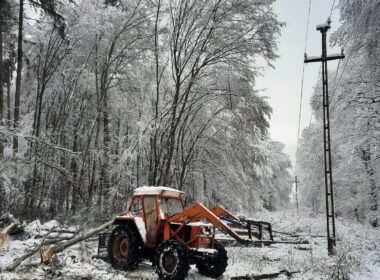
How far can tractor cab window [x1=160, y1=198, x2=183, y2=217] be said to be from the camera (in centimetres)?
955

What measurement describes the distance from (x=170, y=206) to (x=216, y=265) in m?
1.93

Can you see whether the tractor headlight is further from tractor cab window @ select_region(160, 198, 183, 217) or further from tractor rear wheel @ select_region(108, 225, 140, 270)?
tractor rear wheel @ select_region(108, 225, 140, 270)

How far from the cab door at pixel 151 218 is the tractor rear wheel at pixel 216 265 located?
1.33 m

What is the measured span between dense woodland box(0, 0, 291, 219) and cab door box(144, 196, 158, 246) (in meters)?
4.45

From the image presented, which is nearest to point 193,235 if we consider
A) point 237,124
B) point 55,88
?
point 237,124

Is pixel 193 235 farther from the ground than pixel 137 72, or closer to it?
closer to it

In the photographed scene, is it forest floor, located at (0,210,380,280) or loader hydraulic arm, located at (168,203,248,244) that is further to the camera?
forest floor, located at (0,210,380,280)

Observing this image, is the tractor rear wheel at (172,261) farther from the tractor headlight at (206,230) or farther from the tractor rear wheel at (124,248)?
the tractor rear wheel at (124,248)

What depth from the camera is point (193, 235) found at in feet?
28.8

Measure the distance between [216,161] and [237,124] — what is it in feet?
11.8

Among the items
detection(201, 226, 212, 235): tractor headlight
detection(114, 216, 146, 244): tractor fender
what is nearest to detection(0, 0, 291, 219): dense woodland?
detection(114, 216, 146, 244): tractor fender

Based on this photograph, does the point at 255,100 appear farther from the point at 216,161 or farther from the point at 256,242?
the point at 256,242

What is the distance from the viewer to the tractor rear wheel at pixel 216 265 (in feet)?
28.4

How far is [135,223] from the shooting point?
968cm
